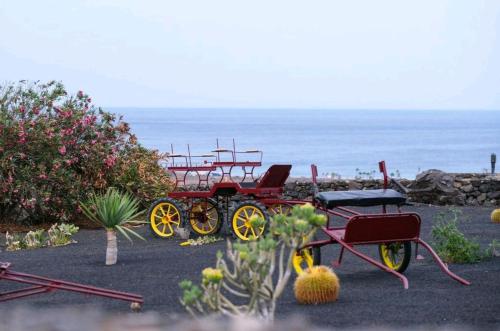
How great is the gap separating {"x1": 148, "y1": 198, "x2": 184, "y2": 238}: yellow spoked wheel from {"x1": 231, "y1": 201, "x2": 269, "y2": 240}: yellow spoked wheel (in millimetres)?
1068

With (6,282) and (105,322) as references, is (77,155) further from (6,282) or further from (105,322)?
(105,322)

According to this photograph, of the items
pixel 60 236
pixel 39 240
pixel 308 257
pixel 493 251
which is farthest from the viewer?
pixel 60 236

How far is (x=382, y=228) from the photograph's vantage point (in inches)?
365

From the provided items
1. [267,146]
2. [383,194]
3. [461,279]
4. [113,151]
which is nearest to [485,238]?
[383,194]

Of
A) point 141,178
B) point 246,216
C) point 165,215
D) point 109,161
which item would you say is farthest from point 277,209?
point 109,161

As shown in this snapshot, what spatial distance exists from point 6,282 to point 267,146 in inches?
3974

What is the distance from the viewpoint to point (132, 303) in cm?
797

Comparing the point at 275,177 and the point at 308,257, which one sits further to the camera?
the point at 275,177

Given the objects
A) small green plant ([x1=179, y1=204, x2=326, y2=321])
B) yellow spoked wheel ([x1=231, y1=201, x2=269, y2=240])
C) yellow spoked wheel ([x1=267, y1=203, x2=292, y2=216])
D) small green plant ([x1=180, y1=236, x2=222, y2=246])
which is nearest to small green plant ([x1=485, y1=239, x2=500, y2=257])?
yellow spoked wheel ([x1=231, y1=201, x2=269, y2=240])

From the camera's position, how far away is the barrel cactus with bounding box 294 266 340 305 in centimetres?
797

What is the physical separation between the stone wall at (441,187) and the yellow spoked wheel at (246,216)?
7139mm

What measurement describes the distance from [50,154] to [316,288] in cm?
926

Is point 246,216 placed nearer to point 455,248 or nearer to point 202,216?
point 202,216

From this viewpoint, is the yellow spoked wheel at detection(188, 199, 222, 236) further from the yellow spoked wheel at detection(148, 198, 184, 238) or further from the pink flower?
the pink flower
